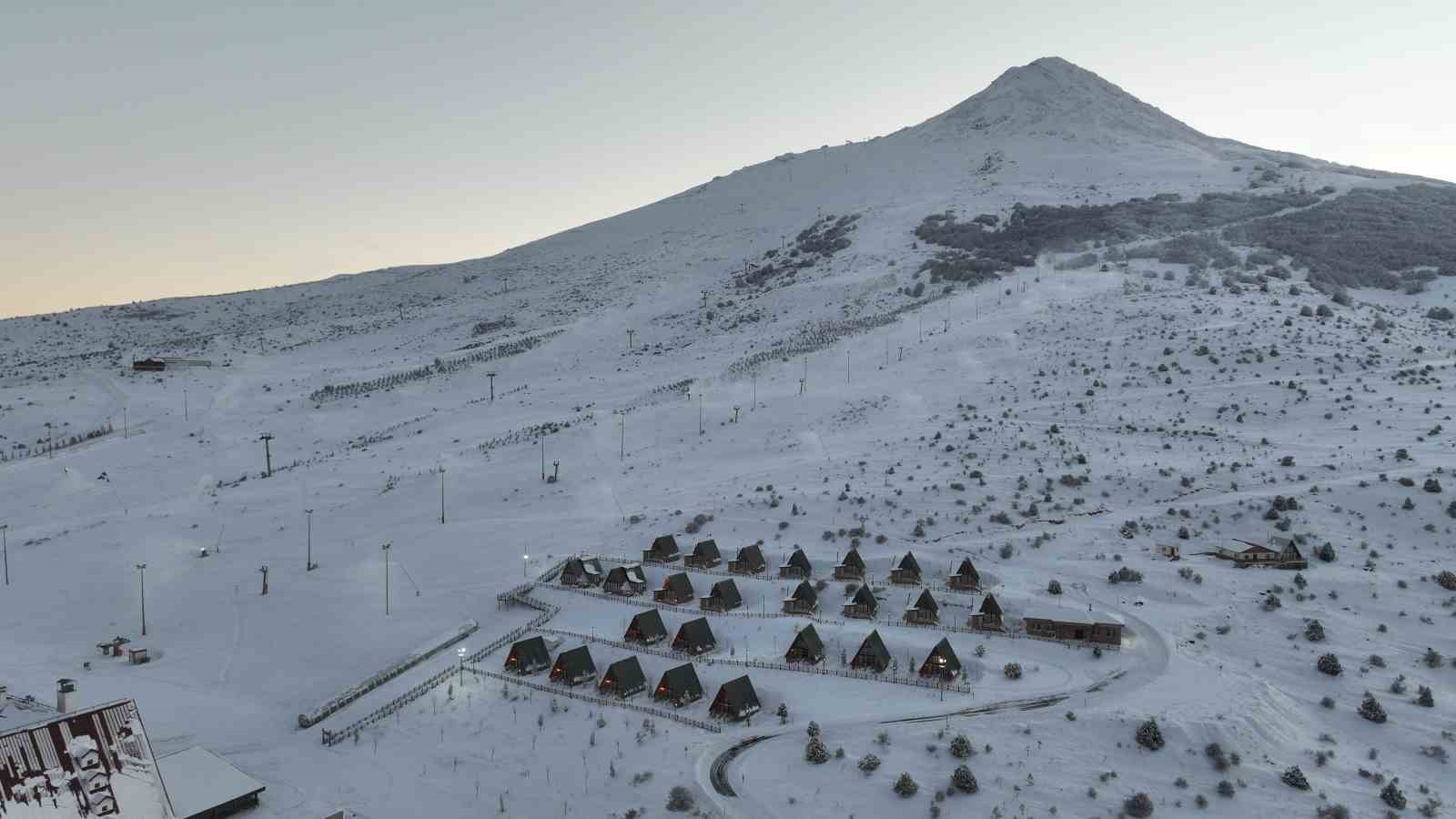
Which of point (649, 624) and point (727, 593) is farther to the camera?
point (727, 593)

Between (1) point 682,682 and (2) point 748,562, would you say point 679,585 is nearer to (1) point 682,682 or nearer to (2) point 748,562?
(2) point 748,562

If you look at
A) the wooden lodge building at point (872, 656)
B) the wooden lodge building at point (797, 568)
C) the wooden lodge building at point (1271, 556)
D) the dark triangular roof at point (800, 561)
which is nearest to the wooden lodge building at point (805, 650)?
the wooden lodge building at point (872, 656)

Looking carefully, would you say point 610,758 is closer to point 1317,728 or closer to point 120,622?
point 1317,728

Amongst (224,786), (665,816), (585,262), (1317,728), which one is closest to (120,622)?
(224,786)

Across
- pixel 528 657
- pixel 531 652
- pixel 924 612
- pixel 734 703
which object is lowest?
pixel 528 657

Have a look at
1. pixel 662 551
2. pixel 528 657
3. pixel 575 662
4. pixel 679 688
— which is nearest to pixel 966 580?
pixel 679 688

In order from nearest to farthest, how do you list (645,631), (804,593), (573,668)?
(573,668) < (645,631) < (804,593)

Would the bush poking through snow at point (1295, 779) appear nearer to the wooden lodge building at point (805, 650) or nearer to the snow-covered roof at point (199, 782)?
the wooden lodge building at point (805, 650)
